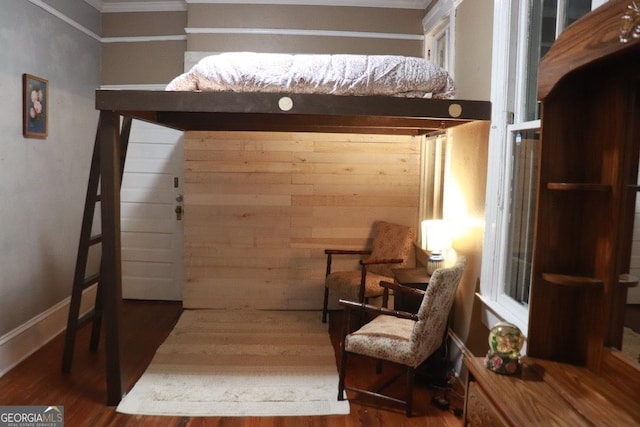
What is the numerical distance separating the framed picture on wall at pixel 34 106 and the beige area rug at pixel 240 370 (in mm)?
1780

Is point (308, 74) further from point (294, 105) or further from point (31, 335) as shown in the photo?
point (31, 335)

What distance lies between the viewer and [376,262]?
156 inches

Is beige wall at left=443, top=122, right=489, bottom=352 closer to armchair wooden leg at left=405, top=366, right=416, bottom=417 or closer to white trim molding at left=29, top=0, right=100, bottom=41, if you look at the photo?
armchair wooden leg at left=405, top=366, right=416, bottom=417

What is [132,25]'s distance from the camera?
182 inches

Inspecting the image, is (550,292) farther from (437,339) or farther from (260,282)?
(260,282)

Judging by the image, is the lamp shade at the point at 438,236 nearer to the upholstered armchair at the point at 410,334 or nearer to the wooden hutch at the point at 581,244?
the upholstered armchair at the point at 410,334

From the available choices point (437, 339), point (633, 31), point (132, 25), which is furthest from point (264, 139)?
point (633, 31)

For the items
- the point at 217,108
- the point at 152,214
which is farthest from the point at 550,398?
the point at 152,214

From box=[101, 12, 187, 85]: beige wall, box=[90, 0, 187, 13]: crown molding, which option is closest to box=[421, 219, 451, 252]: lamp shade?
box=[101, 12, 187, 85]: beige wall

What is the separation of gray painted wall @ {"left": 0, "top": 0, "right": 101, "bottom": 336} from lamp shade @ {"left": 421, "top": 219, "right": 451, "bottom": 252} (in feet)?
9.07

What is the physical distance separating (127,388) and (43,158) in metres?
1.80

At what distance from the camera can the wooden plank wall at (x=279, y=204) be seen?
14.8 feet

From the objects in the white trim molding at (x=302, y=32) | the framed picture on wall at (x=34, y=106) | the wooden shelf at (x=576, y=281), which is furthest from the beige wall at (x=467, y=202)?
the framed picture on wall at (x=34, y=106)

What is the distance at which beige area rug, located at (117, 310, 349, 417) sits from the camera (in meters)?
2.89
